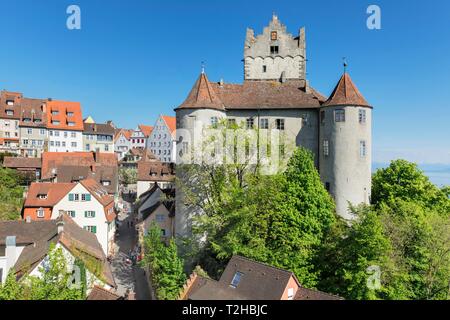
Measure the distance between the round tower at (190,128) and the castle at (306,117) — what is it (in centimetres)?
9

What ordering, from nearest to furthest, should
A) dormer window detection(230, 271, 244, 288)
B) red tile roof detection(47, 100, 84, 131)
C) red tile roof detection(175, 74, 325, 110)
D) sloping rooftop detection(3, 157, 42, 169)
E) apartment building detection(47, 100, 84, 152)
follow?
dormer window detection(230, 271, 244, 288), red tile roof detection(175, 74, 325, 110), sloping rooftop detection(3, 157, 42, 169), apartment building detection(47, 100, 84, 152), red tile roof detection(47, 100, 84, 131)

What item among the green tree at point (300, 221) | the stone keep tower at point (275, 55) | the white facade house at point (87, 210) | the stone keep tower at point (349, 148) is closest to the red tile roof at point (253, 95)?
the stone keep tower at point (349, 148)

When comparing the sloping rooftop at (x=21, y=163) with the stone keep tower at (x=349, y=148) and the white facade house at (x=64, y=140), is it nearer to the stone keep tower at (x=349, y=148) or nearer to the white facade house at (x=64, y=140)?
the white facade house at (x=64, y=140)

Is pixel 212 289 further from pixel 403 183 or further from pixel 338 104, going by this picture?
pixel 403 183

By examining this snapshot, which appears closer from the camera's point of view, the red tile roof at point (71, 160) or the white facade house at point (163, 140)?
the red tile roof at point (71, 160)

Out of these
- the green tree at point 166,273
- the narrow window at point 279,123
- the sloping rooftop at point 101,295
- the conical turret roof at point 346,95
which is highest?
the conical turret roof at point 346,95

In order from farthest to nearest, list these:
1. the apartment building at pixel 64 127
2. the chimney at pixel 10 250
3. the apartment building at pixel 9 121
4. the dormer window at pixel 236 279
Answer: the apartment building at pixel 64 127, the apartment building at pixel 9 121, the chimney at pixel 10 250, the dormer window at pixel 236 279

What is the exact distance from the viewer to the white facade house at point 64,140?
221ft

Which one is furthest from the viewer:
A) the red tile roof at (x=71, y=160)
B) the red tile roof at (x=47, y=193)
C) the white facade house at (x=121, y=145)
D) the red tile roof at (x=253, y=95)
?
the white facade house at (x=121, y=145)

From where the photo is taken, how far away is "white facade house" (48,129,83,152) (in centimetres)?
6725

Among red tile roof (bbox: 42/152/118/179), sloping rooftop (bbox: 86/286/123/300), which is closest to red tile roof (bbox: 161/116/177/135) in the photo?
red tile roof (bbox: 42/152/118/179)

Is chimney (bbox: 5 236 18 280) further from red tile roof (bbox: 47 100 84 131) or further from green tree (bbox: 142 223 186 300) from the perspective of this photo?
red tile roof (bbox: 47 100 84 131)

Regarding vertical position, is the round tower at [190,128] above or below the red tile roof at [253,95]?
below

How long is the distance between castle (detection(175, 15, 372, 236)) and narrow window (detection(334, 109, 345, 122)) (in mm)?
82
